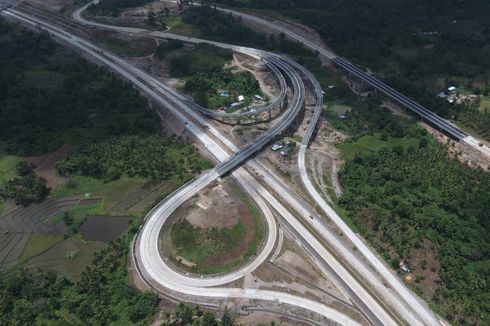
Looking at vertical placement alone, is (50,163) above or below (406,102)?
below

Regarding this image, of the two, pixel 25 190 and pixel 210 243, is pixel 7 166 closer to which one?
pixel 25 190

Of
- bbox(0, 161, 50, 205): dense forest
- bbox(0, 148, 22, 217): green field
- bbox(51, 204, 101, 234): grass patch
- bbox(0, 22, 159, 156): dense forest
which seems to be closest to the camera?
bbox(51, 204, 101, 234): grass patch

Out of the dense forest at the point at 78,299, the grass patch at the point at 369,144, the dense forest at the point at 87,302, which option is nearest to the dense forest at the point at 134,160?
the dense forest at the point at 78,299

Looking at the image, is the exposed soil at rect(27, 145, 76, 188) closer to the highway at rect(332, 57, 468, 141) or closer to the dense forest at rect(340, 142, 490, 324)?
the dense forest at rect(340, 142, 490, 324)

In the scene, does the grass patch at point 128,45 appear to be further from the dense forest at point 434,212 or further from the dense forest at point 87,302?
the dense forest at point 87,302

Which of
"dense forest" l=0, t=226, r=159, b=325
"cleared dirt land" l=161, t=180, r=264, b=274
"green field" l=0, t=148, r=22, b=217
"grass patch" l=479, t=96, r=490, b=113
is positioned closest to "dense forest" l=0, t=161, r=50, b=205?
"green field" l=0, t=148, r=22, b=217

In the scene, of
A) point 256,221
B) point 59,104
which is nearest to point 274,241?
point 256,221
